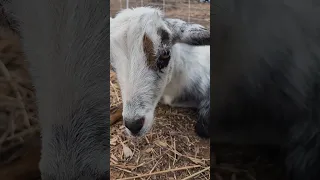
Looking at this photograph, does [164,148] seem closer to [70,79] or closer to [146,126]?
[146,126]

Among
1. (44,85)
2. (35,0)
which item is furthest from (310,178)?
(35,0)

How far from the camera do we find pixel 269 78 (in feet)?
5.06

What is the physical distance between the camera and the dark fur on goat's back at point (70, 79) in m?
1.48

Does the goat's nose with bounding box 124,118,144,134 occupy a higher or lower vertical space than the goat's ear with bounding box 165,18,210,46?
lower

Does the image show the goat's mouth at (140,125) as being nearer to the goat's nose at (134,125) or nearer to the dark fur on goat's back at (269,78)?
the goat's nose at (134,125)

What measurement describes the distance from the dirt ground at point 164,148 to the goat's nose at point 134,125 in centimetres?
3

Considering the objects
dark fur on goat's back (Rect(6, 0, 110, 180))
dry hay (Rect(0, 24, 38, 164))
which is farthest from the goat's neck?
dry hay (Rect(0, 24, 38, 164))

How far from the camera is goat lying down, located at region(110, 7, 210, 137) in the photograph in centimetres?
150

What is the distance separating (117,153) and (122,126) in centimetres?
10

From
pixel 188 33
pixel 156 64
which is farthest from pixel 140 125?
pixel 188 33

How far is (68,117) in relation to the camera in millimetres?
1506

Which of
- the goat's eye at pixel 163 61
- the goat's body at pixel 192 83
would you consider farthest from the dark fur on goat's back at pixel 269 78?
the goat's eye at pixel 163 61

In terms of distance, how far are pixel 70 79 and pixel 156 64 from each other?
300 mm

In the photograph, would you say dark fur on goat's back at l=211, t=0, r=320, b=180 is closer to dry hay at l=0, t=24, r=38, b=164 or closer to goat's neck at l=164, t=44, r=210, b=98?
goat's neck at l=164, t=44, r=210, b=98
